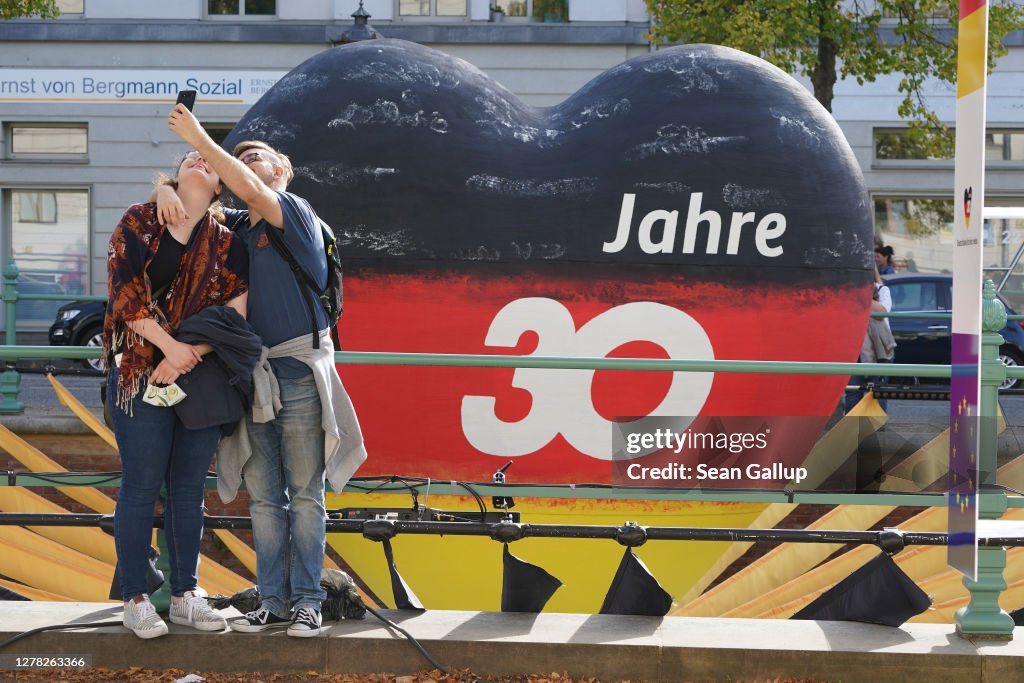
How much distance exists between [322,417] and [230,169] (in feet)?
2.81

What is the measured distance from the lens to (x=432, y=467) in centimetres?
632

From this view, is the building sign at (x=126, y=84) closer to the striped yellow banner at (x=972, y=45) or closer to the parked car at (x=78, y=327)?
the parked car at (x=78, y=327)

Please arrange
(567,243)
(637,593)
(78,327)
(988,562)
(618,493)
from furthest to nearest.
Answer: (78,327), (567,243), (618,493), (637,593), (988,562)

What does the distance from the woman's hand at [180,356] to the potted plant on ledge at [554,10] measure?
58.1 ft

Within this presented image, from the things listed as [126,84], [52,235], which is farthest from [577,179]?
[52,235]

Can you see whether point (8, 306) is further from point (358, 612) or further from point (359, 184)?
point (358, 612)

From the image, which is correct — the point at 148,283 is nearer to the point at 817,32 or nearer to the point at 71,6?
the point at 817,32

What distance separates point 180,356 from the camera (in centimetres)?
390

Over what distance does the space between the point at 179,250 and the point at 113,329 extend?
1.08ft

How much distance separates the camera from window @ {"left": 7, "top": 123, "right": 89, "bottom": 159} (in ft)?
69.8

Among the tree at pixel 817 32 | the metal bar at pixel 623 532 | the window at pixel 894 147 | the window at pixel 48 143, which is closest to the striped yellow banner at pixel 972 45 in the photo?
the metal bar at pixel 623 532


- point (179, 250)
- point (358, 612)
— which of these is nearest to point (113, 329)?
point (179, 250)

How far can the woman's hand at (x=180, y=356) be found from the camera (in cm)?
389

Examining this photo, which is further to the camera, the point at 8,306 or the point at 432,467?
the point at 8,306
